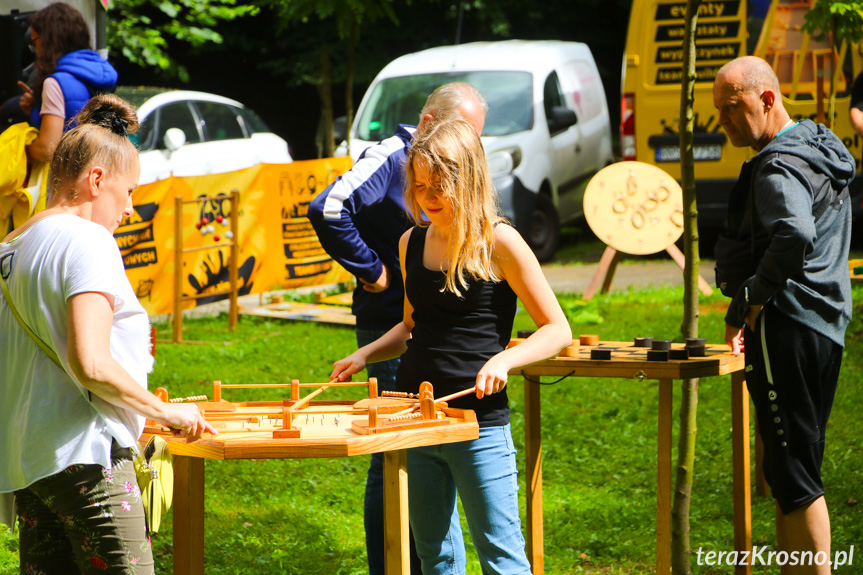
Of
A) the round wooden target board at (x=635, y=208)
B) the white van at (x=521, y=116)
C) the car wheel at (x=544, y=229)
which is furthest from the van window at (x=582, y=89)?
the round wooden target board at (x=635, y=208)

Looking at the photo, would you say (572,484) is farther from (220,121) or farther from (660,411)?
(220,121)

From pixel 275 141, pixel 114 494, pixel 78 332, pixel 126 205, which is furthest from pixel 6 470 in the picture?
pixel 275 141

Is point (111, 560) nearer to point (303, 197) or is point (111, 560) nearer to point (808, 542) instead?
point (808, 542)

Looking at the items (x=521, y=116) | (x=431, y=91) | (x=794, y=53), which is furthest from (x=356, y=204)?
(x=431, y=91)

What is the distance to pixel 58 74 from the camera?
17.7 feet

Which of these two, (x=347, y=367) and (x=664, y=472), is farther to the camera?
(x=664, y=472)

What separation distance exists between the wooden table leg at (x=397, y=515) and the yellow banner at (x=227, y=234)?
6.14m

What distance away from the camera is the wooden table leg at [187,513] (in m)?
3.14

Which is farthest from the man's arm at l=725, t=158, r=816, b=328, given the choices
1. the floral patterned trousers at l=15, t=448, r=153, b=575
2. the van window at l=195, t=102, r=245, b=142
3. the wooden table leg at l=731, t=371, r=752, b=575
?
the van window at l=195, t=102, r=245, b=142

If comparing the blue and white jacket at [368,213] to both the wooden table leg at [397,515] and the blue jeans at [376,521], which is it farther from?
the wooden table leg at [397,515]

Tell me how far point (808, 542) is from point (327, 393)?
4.07m

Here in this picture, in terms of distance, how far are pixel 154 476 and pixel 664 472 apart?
6.29 feet

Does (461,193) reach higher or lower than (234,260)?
higher

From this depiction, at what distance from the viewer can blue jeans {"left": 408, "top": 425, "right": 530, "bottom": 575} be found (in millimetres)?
3061
